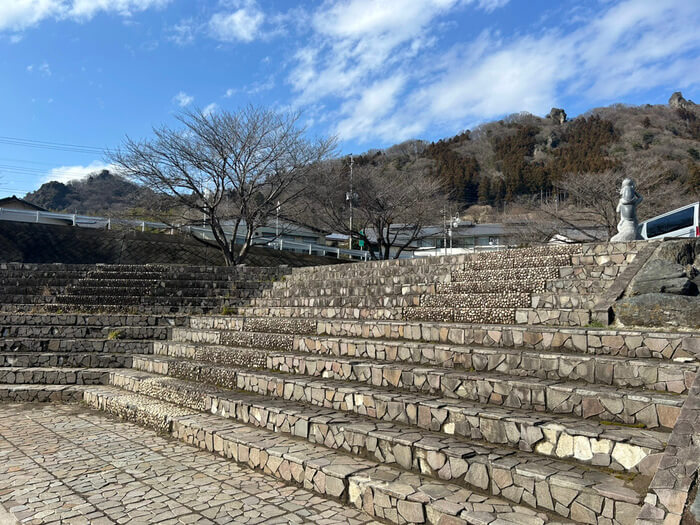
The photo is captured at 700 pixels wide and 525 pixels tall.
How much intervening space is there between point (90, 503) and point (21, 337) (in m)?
7.13

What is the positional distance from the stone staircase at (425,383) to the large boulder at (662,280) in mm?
260

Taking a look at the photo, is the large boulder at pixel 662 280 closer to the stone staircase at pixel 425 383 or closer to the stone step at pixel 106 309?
the stone staircase at pixel 425 383

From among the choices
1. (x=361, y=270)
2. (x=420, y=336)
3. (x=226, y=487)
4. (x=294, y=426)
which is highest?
(x=361, y=270)

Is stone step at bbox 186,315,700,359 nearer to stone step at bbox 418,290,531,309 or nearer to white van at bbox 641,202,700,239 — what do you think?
stone step at bbox 418,290,531,309

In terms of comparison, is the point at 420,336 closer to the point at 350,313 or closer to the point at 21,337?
the point at 350,313

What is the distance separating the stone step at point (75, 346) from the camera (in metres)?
9.05

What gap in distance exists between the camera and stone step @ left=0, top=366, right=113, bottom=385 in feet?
27.4

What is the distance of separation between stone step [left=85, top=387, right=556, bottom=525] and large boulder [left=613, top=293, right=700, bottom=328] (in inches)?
115

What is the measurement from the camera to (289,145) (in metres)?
19.5

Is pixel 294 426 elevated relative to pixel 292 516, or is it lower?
elevated

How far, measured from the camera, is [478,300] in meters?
6.77

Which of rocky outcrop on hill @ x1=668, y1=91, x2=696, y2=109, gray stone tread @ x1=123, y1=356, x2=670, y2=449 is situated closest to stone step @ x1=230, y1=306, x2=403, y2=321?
gray stone tread @ x1=123, y1=356, x2=670, y2=449

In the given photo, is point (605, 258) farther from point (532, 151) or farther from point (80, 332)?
point (532, 151)

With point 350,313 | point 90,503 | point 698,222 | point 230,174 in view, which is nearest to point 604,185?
point 698,222
